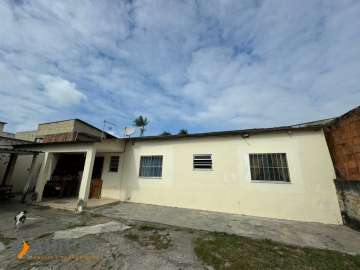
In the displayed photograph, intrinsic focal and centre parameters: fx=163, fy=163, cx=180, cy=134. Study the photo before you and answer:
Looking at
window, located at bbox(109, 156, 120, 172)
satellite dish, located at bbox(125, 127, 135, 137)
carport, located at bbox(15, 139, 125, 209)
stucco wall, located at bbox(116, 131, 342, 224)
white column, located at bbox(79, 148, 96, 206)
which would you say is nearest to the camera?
stucco wall, located at bbox(116, 131, 342, 224)

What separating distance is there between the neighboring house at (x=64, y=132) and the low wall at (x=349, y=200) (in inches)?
684

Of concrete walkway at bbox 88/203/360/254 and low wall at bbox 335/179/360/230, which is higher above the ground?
low wall at bbox 335/179/360/230

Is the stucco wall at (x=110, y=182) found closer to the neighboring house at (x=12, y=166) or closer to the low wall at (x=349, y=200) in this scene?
the neighboring house at (x=12, y=166)

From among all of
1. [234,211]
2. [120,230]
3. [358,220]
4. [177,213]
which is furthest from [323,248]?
[120,230]

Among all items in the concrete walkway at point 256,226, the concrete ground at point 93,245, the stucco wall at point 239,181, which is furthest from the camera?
the stucco wall at point 239,181

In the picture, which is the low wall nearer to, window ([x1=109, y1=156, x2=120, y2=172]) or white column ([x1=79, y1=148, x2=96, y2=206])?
white column ([x1=79, y1=148, x2=96, y2=206])

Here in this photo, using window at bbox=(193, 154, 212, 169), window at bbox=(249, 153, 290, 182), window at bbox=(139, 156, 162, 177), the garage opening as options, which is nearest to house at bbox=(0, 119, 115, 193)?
the garage opening

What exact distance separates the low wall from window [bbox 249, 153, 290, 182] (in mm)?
1613

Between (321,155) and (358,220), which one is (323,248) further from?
(321,155)

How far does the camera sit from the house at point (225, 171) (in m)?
6.41

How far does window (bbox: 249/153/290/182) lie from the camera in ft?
22.4

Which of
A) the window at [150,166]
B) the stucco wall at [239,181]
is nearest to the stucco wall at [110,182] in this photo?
the stucco wall at [239,181]

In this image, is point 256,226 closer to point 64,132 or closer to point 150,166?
point 150,166

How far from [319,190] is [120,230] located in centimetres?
731
